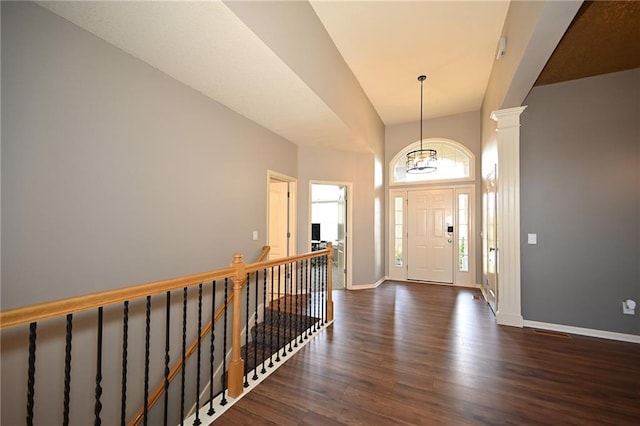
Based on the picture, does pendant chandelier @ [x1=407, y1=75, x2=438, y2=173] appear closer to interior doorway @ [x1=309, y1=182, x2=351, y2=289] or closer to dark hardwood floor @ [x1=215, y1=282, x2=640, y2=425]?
interior doorway @ [x1=309, y1=182, x2=351, y2=289]

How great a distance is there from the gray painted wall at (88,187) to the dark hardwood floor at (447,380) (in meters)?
1.18

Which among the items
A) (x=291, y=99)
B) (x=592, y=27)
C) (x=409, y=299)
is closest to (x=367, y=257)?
(x=409, y=299)

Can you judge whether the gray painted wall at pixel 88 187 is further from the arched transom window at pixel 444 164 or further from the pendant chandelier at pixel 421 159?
the arched transom window at pixel 444 164

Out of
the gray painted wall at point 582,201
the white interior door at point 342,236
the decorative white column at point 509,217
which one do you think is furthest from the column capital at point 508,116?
the white interior door at point 342,236

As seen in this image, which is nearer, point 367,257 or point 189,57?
point 189,57

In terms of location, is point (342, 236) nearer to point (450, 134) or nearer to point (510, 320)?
point (510, 320)

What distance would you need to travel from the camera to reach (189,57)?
2.22m

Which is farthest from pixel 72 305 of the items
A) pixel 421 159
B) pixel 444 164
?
pixel 444 164

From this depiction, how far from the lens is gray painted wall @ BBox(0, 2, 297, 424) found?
157cm

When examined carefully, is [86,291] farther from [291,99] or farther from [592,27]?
[592,27]

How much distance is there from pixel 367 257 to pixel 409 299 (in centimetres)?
116

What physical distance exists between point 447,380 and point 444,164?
15.3 ft

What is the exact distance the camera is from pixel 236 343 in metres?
2.06

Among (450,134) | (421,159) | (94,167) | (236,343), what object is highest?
(450,134)
